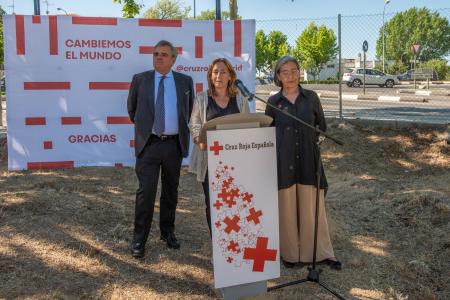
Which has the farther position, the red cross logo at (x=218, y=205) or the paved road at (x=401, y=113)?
the paved road at (x=401, y=113)

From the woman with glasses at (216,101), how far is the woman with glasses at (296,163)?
0.33 meters

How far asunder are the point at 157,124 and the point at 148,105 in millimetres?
183

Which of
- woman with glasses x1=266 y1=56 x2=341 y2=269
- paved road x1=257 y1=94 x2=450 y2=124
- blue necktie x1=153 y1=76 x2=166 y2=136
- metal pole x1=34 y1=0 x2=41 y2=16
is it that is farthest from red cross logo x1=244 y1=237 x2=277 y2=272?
paved road x1=257 y1=94 x2=450 y2=124

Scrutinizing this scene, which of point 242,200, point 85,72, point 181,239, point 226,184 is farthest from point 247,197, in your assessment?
point 85,72

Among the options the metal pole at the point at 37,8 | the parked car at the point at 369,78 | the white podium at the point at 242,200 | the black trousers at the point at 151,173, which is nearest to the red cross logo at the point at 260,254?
the white podium at the point at 242,200

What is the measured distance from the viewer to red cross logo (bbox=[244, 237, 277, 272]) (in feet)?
11.3

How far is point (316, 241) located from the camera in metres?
3.96

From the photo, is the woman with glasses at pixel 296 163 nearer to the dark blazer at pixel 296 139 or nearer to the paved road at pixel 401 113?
the dark blazer at pixel 296 139

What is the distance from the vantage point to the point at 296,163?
4.07 m

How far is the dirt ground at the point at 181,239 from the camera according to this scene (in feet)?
12.8

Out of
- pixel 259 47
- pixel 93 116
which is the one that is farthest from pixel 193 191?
pixel 259 47

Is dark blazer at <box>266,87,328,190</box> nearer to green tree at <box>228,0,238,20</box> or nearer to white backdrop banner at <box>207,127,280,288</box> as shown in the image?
white backdrop banner at <box>207,127,280,288</box>

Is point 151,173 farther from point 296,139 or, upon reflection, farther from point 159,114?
point 296,139

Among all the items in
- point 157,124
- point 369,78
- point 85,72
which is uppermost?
point 369,78
